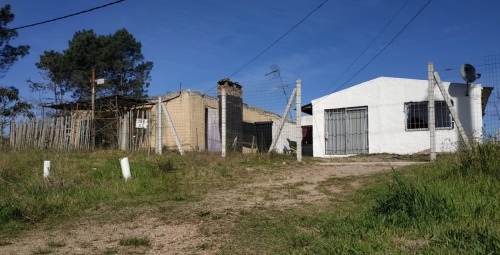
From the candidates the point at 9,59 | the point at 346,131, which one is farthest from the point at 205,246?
the point at 9,59

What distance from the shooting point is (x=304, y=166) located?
33.4ft

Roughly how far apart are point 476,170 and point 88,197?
5.72 metres

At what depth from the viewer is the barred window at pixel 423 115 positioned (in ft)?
44.5

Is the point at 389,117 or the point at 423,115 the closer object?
the point at 423,115

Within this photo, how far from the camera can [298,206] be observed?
5.67m

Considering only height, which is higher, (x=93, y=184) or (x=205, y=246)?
(x=93, y=184)

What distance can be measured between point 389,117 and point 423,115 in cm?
112

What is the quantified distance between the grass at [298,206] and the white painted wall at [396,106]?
680 centimetres

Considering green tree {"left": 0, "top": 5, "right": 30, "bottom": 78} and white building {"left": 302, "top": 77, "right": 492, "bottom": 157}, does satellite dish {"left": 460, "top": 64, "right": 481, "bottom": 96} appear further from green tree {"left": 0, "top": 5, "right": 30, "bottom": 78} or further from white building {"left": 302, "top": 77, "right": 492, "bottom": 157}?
green tree {"left": 0, "top": 5, "right": 30, "bottom": 78}

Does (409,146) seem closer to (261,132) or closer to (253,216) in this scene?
(261,132)

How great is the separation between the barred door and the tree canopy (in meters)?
16.3

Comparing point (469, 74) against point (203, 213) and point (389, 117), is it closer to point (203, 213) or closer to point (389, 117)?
point (389, 117)

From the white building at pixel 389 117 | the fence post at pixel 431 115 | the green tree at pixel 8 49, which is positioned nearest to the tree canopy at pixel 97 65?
the green tree at pixel 8 49

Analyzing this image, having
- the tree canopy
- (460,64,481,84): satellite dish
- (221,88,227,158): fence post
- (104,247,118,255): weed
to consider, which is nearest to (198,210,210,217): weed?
(104,247,118,255): weed
